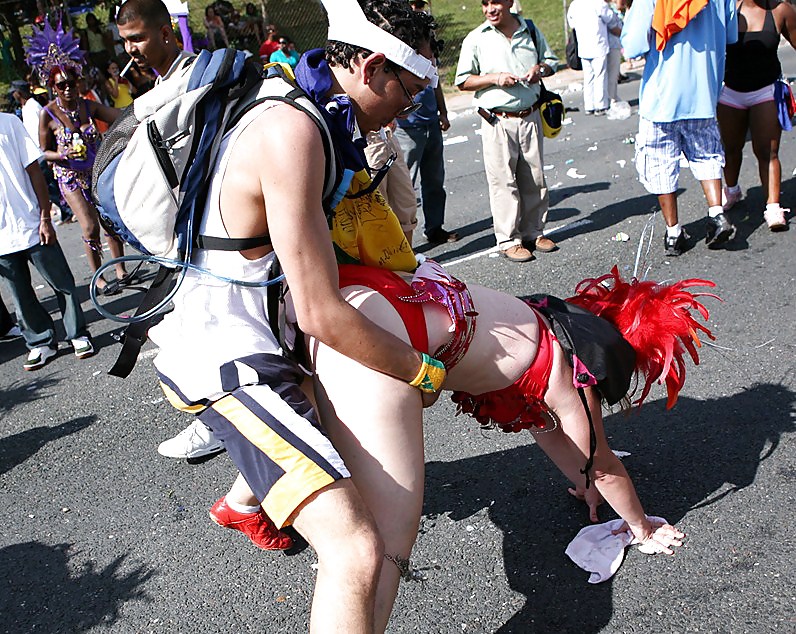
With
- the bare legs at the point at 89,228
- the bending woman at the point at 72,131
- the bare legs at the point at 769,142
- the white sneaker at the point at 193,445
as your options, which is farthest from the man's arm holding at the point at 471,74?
the white sneaker at the point at 193,445

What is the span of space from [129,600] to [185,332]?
133 cm

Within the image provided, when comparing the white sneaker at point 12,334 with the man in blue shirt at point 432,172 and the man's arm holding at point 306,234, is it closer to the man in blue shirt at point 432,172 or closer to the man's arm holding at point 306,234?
the man in blue shirt at point 432,172

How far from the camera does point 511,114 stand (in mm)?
5898

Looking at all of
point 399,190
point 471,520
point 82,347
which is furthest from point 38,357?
point 471,520

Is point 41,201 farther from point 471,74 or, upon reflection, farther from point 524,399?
point 524,399

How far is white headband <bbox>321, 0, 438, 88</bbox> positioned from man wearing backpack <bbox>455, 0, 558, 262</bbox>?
386 cm

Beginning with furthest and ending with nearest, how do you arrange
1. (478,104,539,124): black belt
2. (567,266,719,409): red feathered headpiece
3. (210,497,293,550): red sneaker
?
(478,104,539,124): black belt, (210,497,293,550): red sneaker, (567,266,719,409): red feathered headpiece

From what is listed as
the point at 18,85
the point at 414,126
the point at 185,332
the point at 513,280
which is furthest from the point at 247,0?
the point at 185,332

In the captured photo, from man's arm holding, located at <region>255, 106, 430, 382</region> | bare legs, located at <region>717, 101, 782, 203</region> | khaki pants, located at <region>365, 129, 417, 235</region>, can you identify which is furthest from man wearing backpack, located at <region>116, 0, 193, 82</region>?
bare legs, located at <region>717, 101, 782, 203</region>

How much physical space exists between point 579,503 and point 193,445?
1.75m

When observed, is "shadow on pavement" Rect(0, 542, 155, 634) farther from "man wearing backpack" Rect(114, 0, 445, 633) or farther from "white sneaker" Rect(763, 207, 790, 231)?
"white sneaker" Rect(763, 207, 790, 231)

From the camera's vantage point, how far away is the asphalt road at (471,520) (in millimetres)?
2607

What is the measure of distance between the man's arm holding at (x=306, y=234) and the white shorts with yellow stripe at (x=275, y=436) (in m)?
0.17

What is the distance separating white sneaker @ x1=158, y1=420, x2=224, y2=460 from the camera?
3.71m
